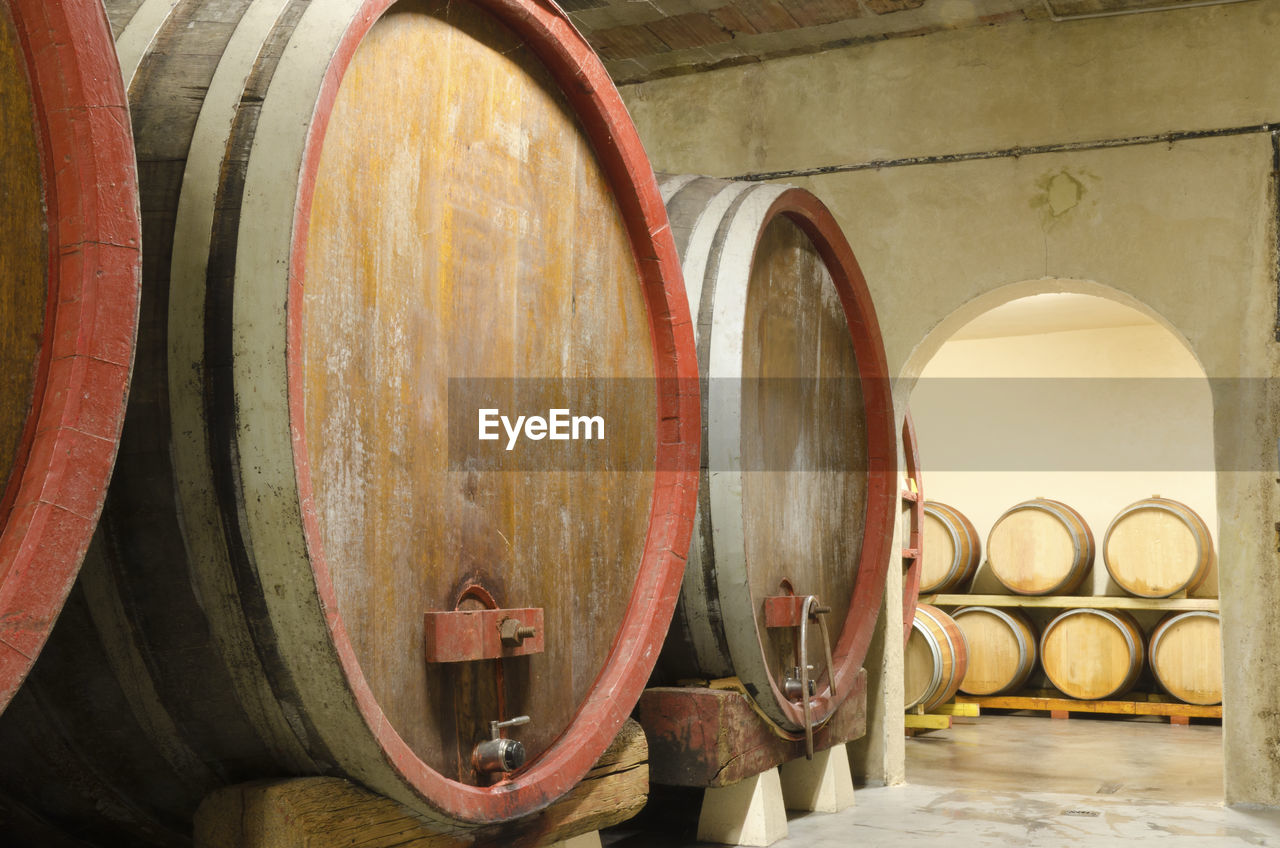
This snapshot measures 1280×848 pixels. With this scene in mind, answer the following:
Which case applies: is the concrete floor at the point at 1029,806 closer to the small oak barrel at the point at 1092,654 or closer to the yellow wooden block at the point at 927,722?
the yellow wooden block at the point at 927,722

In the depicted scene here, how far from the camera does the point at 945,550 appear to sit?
890cm

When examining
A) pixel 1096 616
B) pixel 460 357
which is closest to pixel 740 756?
pixel 460 357

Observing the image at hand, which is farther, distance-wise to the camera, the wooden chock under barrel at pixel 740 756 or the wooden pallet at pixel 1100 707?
the wooden pallet at pixel 1100 707

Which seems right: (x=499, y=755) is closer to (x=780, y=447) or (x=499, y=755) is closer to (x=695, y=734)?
(x=695, y=734)

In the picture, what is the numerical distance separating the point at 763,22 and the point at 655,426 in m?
3.00

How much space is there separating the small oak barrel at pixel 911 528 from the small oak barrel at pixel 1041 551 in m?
1.79

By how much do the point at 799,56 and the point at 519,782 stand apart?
13.8 ft

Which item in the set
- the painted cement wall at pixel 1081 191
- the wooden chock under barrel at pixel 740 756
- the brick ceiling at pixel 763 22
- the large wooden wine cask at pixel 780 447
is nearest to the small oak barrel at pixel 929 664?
the painted cement wall at pixel 1081 191

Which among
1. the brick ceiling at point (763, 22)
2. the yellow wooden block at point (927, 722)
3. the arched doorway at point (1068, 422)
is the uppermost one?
the brick ceiling at point (763, 22)

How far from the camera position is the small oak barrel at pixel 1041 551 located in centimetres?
873

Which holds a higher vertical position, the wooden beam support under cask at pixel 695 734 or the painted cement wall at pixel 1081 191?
the painted cement wall at pixel 1081 191

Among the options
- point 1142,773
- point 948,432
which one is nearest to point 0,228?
point 1142,773

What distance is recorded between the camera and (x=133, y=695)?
174 cm

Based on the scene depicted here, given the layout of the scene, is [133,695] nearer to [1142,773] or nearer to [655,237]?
[655,237]
